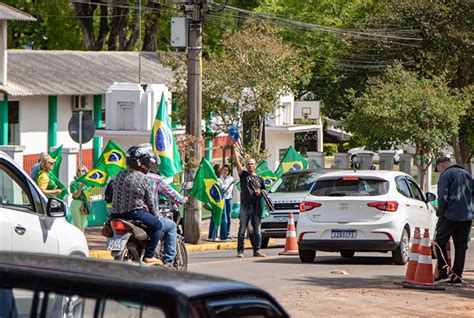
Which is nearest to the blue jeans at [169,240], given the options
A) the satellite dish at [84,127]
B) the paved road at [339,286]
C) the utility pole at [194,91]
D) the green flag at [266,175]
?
the paved road at [339,286]

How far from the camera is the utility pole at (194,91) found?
2392cm

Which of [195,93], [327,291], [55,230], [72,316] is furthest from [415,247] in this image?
[72,316]

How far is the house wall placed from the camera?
45906 millimetres

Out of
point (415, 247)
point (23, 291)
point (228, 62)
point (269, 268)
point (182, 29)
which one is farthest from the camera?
point (228, 62)

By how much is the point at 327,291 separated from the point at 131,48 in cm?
5164

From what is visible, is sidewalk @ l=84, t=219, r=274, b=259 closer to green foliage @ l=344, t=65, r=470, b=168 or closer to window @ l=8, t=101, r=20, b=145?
green foliage @ l=344, t=65, r=470, b=168

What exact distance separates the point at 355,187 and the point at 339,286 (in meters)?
4.10

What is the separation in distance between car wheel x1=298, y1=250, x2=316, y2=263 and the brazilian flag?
6.53m

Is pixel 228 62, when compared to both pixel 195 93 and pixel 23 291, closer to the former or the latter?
pixel 195 93

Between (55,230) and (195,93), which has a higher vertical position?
(195,93)

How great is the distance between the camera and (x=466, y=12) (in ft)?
146

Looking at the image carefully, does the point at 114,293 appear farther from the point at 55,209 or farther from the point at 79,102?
the point at 79,102

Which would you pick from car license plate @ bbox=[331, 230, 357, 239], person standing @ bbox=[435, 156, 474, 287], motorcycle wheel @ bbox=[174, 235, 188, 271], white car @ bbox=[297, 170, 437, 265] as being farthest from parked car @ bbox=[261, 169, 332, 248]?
motorcycle wheel @ bbox=[174, 235, 188, 271]

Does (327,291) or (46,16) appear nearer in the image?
(327,291)
